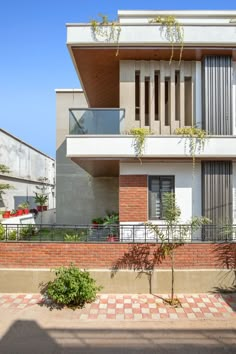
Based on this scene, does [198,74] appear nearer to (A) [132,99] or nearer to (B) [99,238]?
(A) [132,99]

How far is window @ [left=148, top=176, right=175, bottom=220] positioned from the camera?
8.69 m

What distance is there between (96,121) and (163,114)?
257 centimetres

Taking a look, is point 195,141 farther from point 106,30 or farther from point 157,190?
point 106,30

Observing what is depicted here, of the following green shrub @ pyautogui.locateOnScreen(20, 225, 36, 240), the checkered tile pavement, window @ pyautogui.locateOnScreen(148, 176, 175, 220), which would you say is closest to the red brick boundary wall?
green shrub @ pyautogui.locateOnScreen(20, 225, 36, 240)

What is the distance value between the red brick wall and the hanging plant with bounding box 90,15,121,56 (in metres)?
4.59

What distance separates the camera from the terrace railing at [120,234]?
24.5 feet

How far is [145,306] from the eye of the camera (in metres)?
6.64

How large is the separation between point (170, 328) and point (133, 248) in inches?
91.3

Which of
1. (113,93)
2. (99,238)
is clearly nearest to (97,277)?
(99,238)

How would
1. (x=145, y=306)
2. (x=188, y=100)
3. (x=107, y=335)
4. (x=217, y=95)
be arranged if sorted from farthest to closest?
1. (x=188, y=100)
2. (x=217, y=95)
3. (x=145, y=306)
4. (x=107, y=335)

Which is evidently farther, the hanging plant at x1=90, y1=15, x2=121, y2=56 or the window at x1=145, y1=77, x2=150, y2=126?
the window at x1=145, y1=77, x2=150, y2=126

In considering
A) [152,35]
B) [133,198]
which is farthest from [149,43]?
[133,198]

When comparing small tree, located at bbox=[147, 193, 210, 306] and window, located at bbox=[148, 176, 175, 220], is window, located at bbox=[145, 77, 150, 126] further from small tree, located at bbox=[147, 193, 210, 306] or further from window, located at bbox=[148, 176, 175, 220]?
small tree, located at bbox=[147, 193, 210, 306]

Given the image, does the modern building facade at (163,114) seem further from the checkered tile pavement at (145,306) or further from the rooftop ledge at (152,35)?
the checkered tile pavement at (145,306)
